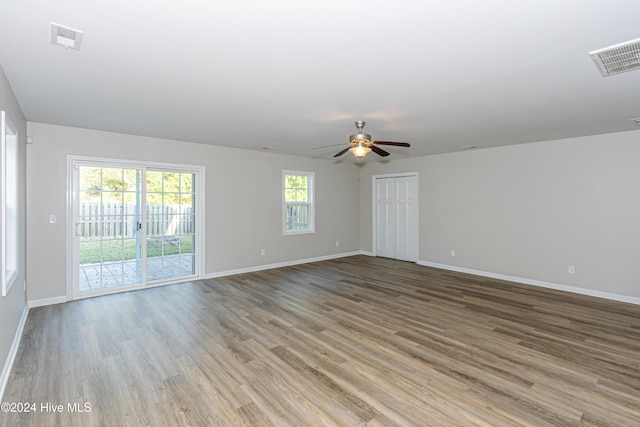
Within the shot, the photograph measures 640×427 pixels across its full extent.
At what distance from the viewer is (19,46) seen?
225cm

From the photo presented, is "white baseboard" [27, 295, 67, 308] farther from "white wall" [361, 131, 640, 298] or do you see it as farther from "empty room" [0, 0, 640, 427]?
"white wall" [361, 131, 640, 298]

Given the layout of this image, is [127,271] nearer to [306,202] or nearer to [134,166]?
[134,166]

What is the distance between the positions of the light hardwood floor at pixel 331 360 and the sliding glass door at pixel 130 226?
1.76 feet

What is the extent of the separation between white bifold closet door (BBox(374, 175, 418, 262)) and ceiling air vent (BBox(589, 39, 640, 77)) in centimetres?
→ 484

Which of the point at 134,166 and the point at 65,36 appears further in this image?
the point at 134,166

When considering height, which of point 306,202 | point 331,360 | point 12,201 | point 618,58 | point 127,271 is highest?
point 618,58

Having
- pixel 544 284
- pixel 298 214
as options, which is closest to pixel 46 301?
pixel 298 214

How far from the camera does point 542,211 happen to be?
5500mm

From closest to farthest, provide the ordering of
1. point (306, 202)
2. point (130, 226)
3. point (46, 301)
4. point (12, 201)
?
point (12, 201)
point (46, 301)
point (130, 226)
point (306, 202)

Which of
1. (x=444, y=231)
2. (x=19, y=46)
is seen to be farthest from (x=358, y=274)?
(x=19, y=46)

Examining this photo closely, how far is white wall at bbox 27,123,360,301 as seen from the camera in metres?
4.38

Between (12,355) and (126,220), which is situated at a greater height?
(126,220)

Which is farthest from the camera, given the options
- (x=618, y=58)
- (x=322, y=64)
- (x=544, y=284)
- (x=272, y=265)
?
(x=272, y=265)

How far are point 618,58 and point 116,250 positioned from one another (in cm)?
640
